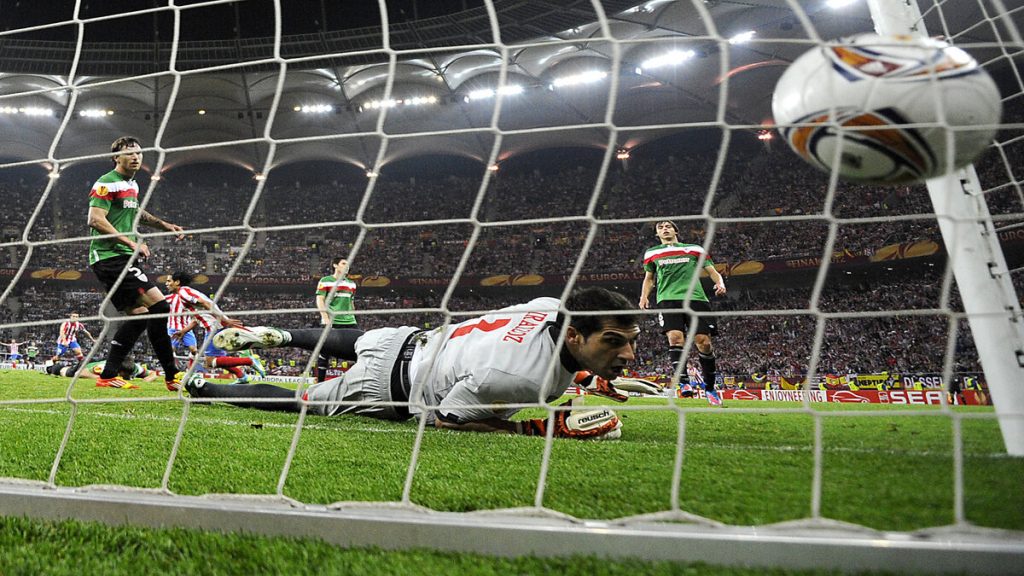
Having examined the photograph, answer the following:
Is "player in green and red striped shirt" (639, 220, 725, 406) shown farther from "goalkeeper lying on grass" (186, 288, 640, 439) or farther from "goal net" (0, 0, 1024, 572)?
"goalkeeper lying on grass" (186, 288, 640, 439)

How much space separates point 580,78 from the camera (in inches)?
659

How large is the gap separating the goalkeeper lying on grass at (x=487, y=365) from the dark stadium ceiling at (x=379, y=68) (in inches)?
409

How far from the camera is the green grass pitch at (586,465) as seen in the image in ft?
3.89

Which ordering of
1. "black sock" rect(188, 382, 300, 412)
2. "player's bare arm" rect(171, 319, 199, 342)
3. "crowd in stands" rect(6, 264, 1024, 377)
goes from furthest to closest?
"crowd in stands" rect(6, 264, 1024, 377)
"player's bare arm" rect(171, 319, 199, 342)
"black sock" rect(188, 382, 300, 412)

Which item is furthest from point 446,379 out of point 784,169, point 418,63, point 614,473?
point 784,169

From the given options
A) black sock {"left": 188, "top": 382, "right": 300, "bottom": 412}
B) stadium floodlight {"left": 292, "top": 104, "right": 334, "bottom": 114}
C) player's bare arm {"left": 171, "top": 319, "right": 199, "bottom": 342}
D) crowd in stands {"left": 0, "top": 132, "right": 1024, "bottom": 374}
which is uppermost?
stadium floodlight {"left": 292, "top": 104, "right": 334, "bottom": 114}

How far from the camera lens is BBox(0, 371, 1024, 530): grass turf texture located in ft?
3.90

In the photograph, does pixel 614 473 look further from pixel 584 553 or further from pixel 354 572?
pixel 354 572

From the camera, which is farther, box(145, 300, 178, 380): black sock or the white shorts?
box(145, 300, 178, 380): black sock

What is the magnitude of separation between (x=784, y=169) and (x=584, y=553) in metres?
20.0

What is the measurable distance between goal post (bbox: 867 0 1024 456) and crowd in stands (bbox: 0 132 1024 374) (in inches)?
461

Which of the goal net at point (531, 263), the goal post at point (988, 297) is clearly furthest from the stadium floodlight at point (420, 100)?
the goal post at point (988, 297)

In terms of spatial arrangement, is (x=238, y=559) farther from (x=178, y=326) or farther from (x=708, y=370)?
(x=178, y=326)

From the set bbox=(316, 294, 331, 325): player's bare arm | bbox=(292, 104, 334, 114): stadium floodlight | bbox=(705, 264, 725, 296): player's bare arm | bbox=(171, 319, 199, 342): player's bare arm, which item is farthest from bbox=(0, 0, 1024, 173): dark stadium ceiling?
bbox=(705, 264, 725, 296): player's bare arm
